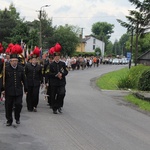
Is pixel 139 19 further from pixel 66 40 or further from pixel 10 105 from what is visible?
pixel 66 40

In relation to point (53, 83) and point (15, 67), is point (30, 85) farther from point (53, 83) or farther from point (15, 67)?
point (15, 67)

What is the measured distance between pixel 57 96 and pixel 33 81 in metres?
0.85

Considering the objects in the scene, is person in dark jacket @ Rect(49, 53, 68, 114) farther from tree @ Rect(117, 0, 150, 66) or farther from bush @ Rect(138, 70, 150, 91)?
tree @ Rect(117, 0, 150, 66)

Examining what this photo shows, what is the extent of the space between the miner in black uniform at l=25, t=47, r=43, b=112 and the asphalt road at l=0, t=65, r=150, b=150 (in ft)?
0.99

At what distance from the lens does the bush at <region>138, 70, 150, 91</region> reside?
1970 cm

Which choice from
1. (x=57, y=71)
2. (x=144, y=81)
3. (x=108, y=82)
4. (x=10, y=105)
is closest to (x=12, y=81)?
(x=10, y=105)

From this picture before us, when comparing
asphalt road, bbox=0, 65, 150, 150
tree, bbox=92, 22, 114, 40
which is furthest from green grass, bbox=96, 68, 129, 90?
tree, bbox=92, 22, 114, 40

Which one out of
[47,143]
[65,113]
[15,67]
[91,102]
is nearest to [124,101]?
[91,102]

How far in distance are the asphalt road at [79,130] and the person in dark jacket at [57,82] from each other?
39cm

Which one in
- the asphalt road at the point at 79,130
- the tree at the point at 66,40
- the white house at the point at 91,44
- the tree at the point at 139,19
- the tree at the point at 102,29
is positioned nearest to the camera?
the asphalt road at the point at 79,130

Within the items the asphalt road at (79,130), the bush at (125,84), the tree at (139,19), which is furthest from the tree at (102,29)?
the asphalt road at (79,130)

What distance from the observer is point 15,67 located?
368 inches

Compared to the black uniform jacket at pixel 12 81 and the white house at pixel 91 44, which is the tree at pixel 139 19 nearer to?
the black uniform jacket at pixel 12 81

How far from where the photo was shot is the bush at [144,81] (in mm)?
19703
